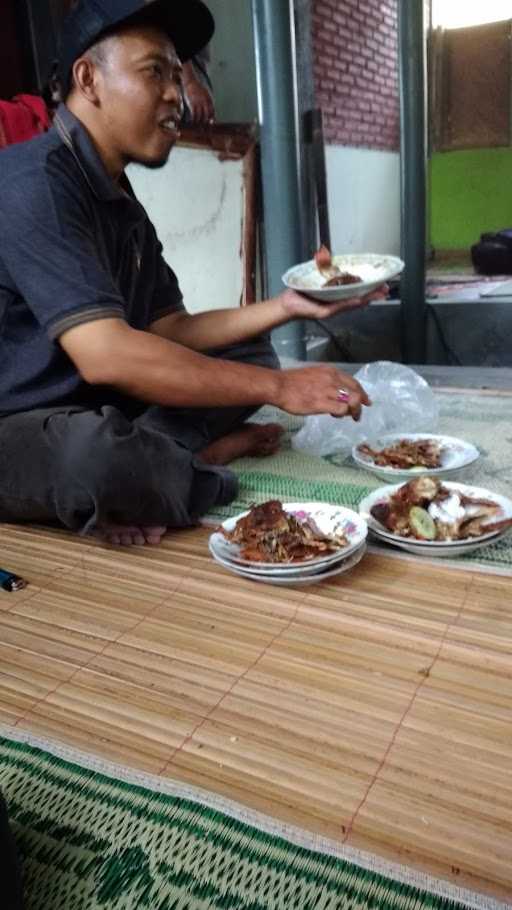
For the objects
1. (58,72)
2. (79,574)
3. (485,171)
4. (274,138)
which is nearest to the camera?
(79,574)

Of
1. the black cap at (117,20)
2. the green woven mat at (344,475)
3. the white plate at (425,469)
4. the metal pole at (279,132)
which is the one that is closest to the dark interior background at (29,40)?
the metal pole at (279,132)

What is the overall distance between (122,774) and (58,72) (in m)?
1.51

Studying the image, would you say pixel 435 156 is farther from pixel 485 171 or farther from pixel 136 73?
pixel 136 73

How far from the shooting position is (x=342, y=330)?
14.1ft

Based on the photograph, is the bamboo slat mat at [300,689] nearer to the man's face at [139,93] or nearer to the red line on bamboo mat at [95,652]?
the red line on bamboo mat at [95,652]

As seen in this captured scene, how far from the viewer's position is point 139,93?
1524 millimetres

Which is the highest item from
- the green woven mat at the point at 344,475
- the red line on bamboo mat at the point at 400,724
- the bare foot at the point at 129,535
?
the bare foot at the point at 129,535

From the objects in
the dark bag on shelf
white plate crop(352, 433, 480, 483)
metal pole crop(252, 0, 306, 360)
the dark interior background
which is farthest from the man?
the dark bag on shelf

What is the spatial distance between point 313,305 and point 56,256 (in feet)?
2.35

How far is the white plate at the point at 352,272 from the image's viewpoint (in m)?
1.75

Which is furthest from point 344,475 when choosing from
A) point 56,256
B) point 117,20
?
point 117,20

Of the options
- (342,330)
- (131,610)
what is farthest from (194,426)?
(342,330)

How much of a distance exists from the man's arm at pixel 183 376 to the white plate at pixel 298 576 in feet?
1.11

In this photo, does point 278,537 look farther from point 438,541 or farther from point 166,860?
point 166,860
